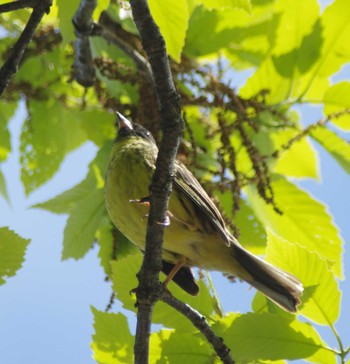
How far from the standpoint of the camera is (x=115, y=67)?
4.20 m

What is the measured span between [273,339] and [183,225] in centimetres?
116

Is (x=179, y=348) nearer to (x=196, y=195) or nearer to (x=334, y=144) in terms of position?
(x=196, y=195)

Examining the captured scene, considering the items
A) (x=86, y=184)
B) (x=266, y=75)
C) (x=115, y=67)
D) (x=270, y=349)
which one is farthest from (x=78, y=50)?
(x=270, y=349)

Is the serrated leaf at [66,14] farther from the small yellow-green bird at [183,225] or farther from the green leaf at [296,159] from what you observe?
the green leaf at [296,159]

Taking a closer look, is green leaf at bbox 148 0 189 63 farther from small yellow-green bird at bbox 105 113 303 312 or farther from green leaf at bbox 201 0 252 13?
small yellow-green bird at bbox 105 113 303 312

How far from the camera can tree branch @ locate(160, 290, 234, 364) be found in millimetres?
2672

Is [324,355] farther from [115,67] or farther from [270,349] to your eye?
[115,67]

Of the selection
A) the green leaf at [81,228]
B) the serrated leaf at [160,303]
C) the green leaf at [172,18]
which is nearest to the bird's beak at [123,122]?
the green leaf at [81,228]

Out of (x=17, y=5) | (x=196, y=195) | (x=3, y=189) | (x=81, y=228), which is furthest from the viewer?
(x=3, y=189)

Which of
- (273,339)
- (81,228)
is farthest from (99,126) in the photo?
(273,339)

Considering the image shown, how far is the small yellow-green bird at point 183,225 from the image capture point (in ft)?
11.4

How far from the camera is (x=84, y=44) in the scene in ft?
13.3

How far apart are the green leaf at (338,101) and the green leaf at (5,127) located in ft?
6.43

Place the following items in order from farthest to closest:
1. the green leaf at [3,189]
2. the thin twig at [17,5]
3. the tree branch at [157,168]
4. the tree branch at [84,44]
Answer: the green leaf at [3,189] → the tree branch at [84,44] → the thin twig at [17,5] → the tree branch at [157,168]
